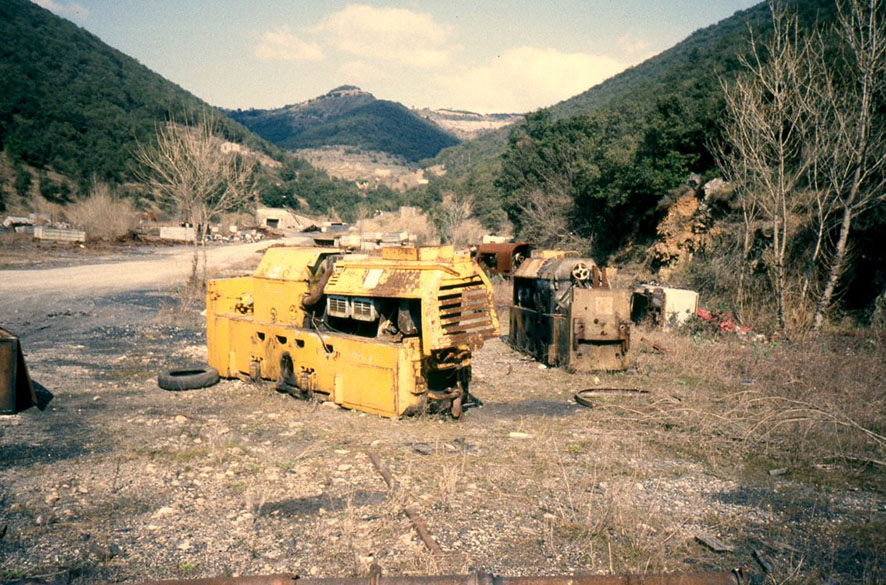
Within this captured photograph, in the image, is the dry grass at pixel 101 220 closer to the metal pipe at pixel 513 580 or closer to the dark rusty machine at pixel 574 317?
the dark rusty machine at pixel 574 317

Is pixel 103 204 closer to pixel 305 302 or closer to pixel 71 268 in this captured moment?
pixel 71 268

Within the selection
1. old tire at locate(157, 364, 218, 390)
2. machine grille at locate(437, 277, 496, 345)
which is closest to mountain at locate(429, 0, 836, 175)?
machine grille at locate(437, 277, 496, 345)

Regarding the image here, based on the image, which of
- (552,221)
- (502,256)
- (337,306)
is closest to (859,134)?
(502,256)

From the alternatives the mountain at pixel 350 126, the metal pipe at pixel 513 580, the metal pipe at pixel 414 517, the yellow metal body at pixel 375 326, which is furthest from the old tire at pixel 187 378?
the mountain at pixel 350 126

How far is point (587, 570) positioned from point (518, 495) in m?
1.10

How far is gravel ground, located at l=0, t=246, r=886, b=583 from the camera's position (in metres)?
3.61

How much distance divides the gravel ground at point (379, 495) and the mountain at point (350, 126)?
123m

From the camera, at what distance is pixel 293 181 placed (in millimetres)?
79125

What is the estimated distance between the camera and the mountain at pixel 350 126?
5167 inches

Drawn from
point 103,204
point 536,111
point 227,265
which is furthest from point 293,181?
point 227,265

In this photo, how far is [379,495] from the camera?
14.9 feet

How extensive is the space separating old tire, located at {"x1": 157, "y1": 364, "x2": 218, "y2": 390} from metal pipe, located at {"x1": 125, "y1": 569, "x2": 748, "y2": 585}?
528cm

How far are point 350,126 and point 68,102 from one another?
89.1m

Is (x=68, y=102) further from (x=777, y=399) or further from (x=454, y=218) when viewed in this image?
(x=777, y=399)
